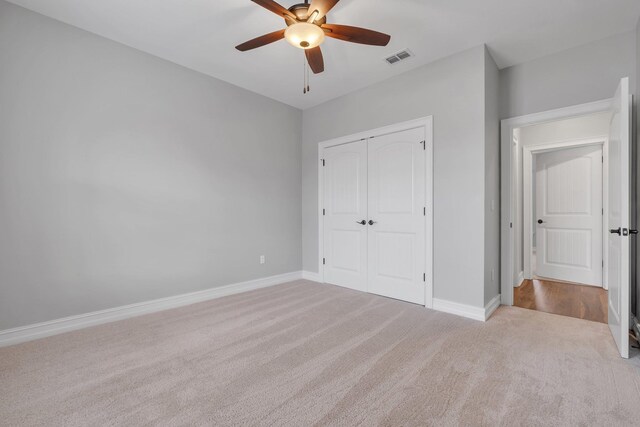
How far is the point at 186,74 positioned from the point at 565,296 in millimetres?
5429

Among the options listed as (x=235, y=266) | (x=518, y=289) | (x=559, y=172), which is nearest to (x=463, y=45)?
(x=559, y=172)

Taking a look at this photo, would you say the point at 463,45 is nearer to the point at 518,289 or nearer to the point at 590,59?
the point at 590,59

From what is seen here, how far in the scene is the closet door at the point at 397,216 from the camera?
3.32 metres

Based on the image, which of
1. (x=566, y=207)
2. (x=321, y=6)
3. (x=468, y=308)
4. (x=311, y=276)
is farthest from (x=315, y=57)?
(x=566, y=207)

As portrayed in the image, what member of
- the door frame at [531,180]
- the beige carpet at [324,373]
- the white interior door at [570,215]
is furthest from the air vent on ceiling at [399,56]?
the white interior door at [570,215]

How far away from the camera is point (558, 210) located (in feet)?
14.8

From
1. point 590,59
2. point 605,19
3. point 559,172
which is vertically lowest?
point 559,172

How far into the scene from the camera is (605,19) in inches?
97.2

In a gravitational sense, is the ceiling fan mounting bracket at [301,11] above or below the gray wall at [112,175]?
above

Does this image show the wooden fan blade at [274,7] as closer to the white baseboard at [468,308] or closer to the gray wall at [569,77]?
the gray wall at [569,77]

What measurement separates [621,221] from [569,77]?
66.7 inches

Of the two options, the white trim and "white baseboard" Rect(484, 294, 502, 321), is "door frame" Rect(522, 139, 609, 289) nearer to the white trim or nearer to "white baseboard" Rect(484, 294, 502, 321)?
the white trim

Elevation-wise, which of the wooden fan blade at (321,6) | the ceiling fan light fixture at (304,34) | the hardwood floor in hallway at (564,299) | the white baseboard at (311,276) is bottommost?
the hardwood floor in hallway at (564,299)

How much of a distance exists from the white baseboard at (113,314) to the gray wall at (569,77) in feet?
12.9
